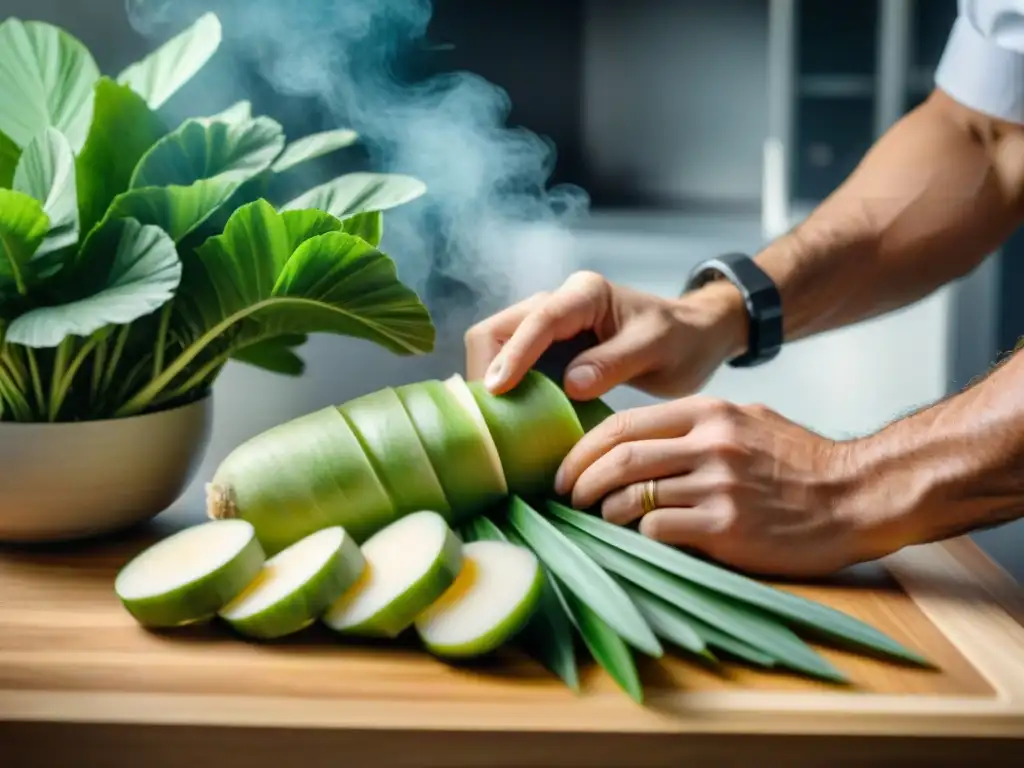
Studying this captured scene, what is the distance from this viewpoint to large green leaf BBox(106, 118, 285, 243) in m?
0.83

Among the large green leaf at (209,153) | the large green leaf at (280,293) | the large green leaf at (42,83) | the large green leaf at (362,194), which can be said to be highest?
the large green leaf at (42,83)

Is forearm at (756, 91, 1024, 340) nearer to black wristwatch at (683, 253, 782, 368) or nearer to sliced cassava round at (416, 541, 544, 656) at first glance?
black wristwatch at (683, 253, 782, 368)

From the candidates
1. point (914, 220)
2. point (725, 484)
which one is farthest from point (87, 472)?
point (914, 220)

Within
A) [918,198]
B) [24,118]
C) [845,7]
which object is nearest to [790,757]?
[24,118]

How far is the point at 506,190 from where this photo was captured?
5.31ft

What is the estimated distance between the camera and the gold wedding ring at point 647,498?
0.84 m

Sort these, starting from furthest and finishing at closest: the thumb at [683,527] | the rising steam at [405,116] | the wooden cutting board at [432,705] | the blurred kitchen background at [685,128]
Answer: the blurred kitchen background at [685,128] < the rising steam at [405,116] < the thumb at [683,527] < the wooden cutting board at [432,705]

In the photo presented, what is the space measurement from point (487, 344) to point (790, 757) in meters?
0.55

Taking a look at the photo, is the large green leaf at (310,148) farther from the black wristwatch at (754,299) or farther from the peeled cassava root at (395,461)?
the black wristwatch at (754,299)

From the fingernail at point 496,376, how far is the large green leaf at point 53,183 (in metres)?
0.34

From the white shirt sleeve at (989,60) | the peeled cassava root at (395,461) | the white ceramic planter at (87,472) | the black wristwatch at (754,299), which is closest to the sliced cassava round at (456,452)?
the peeled cassava root at (395,461)

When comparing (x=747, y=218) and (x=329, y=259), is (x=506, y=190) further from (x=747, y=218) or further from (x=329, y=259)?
(x=747, y=218)

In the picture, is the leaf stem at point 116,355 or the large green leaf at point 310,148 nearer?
the leaf stem at point 116,355

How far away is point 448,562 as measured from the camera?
2.31 ft
